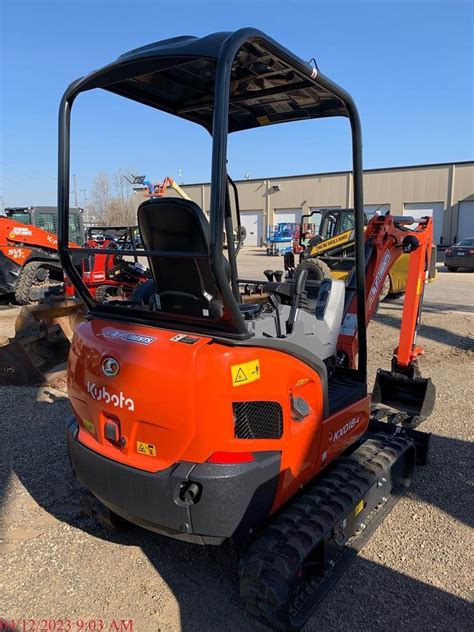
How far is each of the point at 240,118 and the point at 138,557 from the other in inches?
117

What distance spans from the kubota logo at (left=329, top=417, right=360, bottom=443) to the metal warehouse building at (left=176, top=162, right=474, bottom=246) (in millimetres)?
31717

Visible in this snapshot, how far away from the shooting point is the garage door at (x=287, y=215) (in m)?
44.4

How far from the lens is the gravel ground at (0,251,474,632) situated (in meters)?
2.43

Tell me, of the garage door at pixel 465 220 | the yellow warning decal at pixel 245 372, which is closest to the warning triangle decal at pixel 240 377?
the yellow warning decal at pixel 245 372

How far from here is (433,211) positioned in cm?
3850

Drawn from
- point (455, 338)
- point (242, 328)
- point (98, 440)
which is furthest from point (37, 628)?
point (455, 338)

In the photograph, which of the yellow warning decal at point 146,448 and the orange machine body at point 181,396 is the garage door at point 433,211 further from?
the yellow warning decal at point 146,448

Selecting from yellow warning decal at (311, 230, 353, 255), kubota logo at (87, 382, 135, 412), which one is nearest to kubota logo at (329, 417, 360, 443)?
kubota logo at (87, 382, 135, 412)

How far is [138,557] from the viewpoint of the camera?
2863 mm

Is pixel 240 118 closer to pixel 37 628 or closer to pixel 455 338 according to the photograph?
pixel 37 628

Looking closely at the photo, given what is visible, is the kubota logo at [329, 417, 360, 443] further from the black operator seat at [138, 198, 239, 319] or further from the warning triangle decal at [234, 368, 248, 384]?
the black operator seat at [138, 198, 239, 319]

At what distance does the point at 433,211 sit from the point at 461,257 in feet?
67.9

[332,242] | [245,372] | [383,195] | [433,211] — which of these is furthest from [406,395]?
[383,195]

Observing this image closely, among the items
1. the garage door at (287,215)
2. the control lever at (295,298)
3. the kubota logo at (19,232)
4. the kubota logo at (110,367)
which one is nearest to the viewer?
the kubota logo at (110,367)
